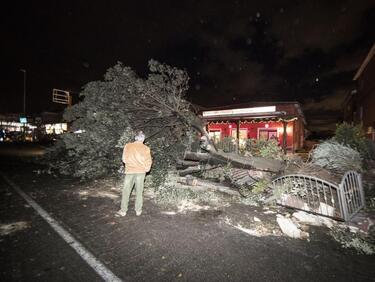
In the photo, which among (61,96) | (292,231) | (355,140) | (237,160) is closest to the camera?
(292,231)

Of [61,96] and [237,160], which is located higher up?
[61,96]

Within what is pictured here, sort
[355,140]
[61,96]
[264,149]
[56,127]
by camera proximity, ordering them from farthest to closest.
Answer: [56,127]
[61,96]
[355,140]
[264,149]

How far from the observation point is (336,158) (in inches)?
289

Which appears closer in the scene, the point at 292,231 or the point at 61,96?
the point at 292,231

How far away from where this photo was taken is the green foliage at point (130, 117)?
7.55 metres

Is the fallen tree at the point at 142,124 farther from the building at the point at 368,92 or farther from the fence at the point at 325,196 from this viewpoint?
the building at the point at 368,92

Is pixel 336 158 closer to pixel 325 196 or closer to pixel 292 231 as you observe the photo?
pixel 325 196

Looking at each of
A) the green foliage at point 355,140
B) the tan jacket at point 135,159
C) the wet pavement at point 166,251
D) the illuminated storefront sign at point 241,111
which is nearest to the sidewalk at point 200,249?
the wet pavement at point 166,251

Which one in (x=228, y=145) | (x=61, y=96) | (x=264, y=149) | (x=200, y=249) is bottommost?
(x=200, y=249)

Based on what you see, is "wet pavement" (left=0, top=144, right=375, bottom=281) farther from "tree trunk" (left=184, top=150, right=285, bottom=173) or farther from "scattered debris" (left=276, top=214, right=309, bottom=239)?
"tree trunk" (left=184, top=150, right=285, bottom=173)

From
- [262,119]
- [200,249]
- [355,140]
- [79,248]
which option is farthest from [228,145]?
[262,119]

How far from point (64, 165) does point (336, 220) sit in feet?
32.4

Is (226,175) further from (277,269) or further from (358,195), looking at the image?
(277,269)

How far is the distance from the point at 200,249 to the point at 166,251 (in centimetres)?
54
